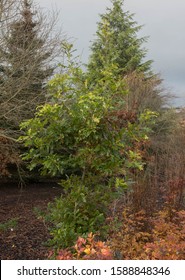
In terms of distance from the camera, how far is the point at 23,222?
22.5ft

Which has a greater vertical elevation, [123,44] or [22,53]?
[123,44]

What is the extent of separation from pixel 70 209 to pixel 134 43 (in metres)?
14.2

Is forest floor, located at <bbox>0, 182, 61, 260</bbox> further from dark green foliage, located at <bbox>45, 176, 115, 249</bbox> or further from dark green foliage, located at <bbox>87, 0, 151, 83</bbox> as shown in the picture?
dark green foliage, located at <bbox>87, 0, 151, 83</bbox>

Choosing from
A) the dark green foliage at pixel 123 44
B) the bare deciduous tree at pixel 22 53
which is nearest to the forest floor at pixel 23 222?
the bare deciduous tree at pixel 22 53

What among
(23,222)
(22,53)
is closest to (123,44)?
(22,53)

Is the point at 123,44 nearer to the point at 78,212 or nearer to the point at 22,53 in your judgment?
the point at 22,53

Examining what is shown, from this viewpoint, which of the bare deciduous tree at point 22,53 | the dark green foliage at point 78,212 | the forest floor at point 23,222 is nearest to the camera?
the dark green foliage at point 78,212

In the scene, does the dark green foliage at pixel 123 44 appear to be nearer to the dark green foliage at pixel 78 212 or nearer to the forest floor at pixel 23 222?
the forest floor at pixel 23 222

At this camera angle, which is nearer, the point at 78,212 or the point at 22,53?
the point at 78,212

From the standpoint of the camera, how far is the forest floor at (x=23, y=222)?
16.5 feet

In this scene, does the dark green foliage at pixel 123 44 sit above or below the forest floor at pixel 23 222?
above

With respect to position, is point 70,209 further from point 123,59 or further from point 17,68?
point 123,59

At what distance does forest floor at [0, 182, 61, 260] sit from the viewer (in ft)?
16.5
